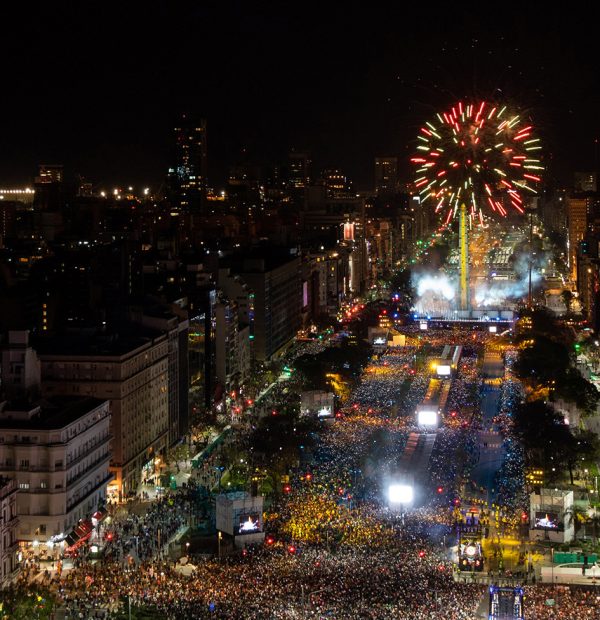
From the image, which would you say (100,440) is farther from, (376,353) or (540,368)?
(376,353)

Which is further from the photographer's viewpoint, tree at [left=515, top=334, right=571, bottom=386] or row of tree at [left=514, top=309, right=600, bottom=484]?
tree at [left=515, top=334, right=571, bottom=386]

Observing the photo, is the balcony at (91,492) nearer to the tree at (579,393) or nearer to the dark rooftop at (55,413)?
the dark rooftop at (55,413)

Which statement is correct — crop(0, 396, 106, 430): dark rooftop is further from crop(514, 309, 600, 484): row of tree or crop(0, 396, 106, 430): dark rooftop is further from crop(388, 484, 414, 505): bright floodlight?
crop(514, 309, 600, 484): row of tree

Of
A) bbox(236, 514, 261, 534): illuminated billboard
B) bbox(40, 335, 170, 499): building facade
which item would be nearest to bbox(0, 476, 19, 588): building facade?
bbox(236, 514, 261, 534): illuminated billboard

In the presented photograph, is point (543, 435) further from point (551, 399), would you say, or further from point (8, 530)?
point (8, 530)

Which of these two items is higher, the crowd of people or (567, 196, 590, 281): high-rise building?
(567, 196, 590, 281): high-rise building

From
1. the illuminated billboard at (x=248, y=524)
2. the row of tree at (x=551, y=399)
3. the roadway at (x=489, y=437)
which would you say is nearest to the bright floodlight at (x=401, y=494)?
the roadway at (x=489, y=437)

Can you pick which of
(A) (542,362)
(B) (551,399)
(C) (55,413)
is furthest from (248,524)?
(A) (542,362)
